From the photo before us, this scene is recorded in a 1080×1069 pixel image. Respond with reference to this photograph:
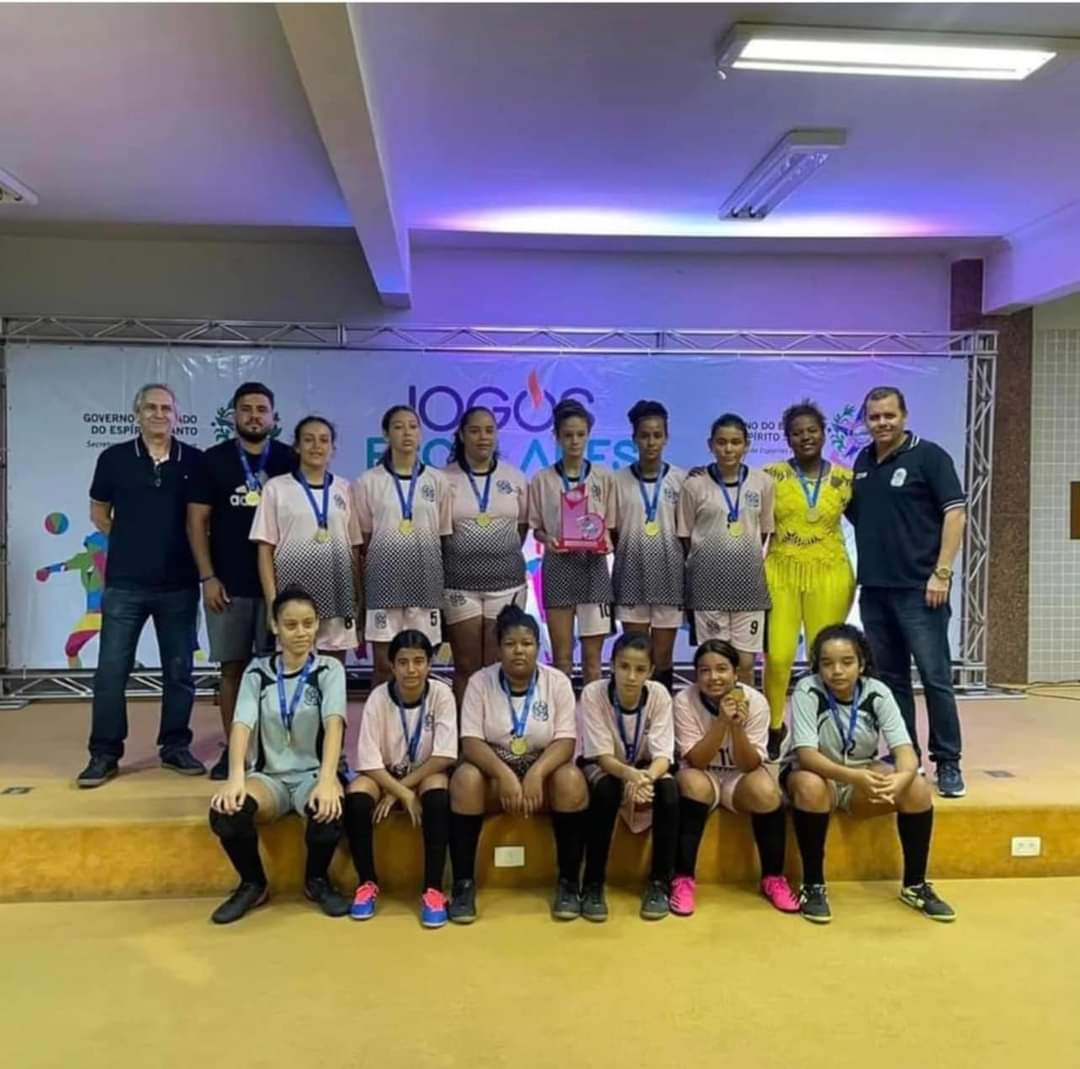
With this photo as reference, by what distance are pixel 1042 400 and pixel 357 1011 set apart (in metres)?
5.11

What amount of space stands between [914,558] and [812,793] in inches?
36.7

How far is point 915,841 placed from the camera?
9.43 feet

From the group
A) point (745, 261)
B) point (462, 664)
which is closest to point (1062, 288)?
point (745, 261)

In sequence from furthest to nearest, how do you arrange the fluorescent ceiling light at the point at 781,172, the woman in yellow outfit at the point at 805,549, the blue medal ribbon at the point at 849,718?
the fluorescent ceiling light at the point at 781,172 < the woman in yellow outfit at the point at 805,549 < the blue medal ribbon at the point at 849,718

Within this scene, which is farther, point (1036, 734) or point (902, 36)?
point (1036, 734)

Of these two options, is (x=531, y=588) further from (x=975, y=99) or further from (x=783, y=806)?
(x=975, y=99)

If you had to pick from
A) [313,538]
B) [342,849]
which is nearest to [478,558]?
[313,538]

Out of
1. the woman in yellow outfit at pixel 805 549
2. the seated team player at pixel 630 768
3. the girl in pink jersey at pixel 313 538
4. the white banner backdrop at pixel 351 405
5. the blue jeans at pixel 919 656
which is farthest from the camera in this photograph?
the white banner backdrop at pixel 351 405

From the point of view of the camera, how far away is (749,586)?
3.34 meters

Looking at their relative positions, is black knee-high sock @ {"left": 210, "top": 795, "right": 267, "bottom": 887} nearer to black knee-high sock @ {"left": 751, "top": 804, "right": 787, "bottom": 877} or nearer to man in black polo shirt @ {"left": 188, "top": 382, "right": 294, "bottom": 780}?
man in black polo shirt @ {"left": 188, "top": 382, "right": 294, "bottom": 780}

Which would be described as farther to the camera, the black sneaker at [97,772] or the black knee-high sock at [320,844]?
the black sneaker at [97,772]

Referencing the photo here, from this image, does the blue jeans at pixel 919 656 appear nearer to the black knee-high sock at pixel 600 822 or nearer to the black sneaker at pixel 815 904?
the black sneaker at pixel 815 904

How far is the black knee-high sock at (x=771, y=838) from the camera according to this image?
293 centimetres

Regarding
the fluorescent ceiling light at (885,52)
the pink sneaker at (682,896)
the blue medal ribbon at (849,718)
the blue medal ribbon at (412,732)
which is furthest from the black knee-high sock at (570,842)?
the fluorescent ceiling light at (885,52)
